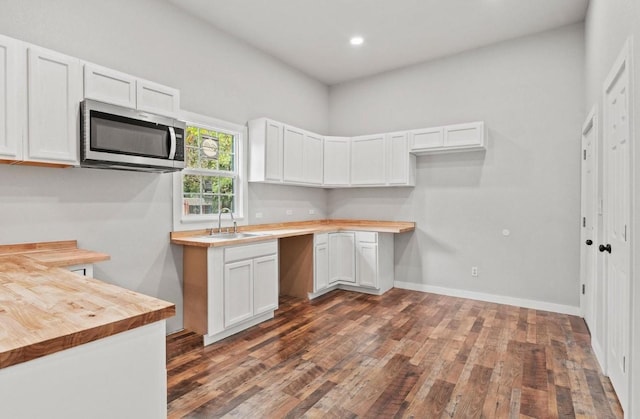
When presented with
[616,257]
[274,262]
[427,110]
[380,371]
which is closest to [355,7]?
[427,110]

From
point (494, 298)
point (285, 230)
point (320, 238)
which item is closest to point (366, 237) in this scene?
point (320, 238)

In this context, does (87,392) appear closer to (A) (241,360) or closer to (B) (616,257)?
(A) (241,360)

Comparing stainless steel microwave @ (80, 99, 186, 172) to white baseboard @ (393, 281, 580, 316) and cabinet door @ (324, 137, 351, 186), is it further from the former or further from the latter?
white baseboard @ (393, 281, 580, 316)

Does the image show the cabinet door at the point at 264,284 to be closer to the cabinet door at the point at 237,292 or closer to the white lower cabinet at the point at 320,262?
the cabinet door at the point at 237,292

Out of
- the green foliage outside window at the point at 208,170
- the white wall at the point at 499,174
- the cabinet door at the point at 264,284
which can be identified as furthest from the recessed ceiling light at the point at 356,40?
the cabinet door at the point at 264,284

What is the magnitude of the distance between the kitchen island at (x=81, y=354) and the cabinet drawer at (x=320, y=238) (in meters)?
3.22

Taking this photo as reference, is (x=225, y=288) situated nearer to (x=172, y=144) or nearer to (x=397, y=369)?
(x=172, y=144)

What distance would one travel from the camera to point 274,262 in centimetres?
382

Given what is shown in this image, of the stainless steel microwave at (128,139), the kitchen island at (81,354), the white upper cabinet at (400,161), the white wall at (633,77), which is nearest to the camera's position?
the kitchen island at (81,354)

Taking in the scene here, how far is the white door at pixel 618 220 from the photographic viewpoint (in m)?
1.99

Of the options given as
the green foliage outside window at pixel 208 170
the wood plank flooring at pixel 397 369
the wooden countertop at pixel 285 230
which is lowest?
the wood plank flooring at pixel 397 369

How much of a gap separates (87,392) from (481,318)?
384 cm

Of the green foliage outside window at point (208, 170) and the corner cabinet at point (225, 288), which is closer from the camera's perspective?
the corner cabinet at point (225, 288)

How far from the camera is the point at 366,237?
15.6 ft
